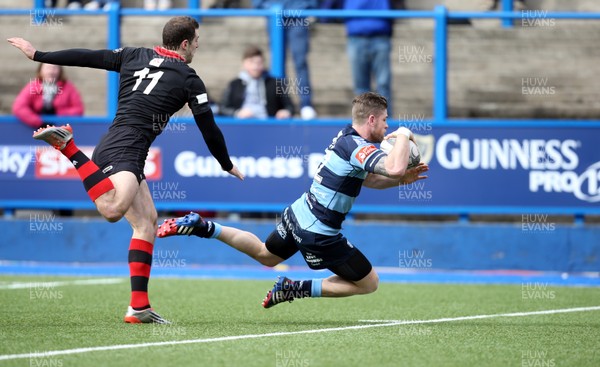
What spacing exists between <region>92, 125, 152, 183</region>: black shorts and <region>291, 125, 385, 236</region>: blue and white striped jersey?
1262 mm

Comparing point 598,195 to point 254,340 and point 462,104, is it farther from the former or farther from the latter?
point 254,340

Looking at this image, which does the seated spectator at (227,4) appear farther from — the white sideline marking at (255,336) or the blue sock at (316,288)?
the blue sock at (316,288)

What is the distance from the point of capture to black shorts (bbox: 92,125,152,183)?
7.99 meters

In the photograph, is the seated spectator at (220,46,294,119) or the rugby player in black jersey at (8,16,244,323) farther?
the seated spectator at (220,46,294,119)

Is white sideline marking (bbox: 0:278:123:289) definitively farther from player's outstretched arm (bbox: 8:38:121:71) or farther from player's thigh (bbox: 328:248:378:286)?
player's thigh (bbox: 328:248:378:286)

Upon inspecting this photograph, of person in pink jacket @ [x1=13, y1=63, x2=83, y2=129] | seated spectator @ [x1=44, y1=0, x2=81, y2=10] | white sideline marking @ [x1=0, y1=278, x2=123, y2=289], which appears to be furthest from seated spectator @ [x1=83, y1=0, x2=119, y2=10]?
white sideline marking @ [x1=0, y1=278, x2=123, y2=289]

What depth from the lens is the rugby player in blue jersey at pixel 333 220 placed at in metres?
7.91

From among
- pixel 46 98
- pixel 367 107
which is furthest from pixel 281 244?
pixel 46 98

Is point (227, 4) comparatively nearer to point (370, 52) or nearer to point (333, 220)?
point (370, 52)

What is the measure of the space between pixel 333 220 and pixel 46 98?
623 centimetres

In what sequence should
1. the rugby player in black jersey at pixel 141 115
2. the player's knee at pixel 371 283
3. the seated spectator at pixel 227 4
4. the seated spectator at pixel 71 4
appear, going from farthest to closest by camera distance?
the seated spectator at pixel 71 4 < the seated spectator at pixel 227 4 < the player's knee at pixel 371 283 < the rugby player in black jersey at pixel 141 115

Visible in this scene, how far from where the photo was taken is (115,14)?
43.1ft

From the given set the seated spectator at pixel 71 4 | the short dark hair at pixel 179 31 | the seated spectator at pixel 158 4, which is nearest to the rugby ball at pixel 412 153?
the short dark hair at pixel 179 31

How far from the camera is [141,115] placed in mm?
8164
